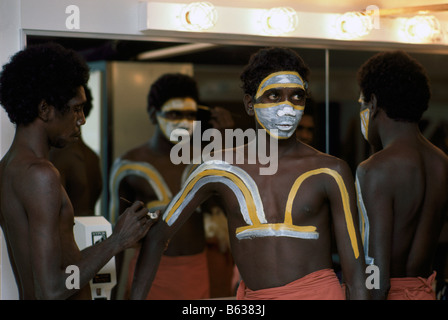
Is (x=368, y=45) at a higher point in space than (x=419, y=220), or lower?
higher

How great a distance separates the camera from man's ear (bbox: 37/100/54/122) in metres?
2.48

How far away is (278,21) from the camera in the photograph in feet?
12.1

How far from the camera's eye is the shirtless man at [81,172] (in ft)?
11.6

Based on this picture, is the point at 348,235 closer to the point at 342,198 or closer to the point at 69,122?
the point at 342,198

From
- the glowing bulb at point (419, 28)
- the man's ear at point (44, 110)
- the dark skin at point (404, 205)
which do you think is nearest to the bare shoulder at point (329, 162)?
the dark skin at point (404, 205)

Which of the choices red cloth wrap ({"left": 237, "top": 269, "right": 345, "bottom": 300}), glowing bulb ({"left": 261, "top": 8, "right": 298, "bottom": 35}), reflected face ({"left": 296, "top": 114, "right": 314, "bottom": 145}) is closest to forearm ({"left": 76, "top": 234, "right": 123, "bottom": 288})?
red cloth wrap ({"left": 237, "top": 269, "right": 345, "bottom": 300})

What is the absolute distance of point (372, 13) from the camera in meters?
3.87

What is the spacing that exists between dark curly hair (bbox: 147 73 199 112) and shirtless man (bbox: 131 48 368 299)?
2.92 ft

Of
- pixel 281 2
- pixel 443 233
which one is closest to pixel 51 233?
pixel 281 2

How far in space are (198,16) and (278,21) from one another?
44 cm

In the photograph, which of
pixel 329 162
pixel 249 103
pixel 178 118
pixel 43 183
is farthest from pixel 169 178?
pixel 43 183

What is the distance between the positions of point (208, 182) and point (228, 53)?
1.09 meters

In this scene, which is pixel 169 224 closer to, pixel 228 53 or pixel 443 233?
pixel 228 53

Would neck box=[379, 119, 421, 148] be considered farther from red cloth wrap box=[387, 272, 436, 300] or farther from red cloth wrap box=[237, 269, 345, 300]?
red cloth wrap box=[237, 269, 345, 300]
